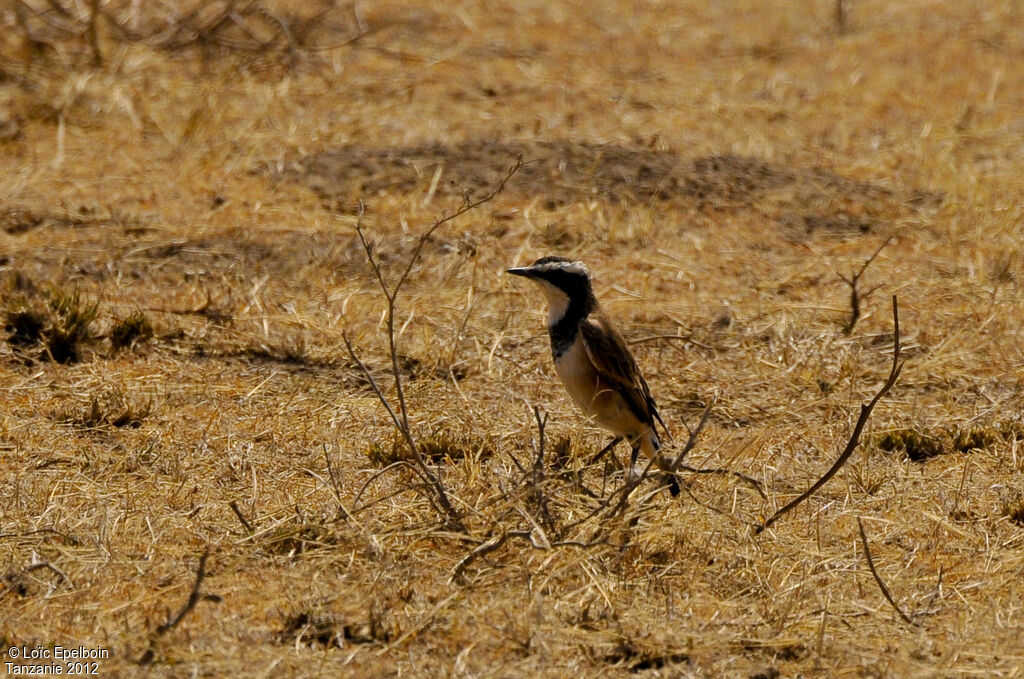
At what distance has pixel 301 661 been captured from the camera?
5.07 meters

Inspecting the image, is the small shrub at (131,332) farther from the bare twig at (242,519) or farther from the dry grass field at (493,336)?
the bare twig at (242,519)

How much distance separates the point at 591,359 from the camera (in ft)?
22.8

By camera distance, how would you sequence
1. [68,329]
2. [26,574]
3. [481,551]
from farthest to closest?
[68,329], [481,551], [26,574]

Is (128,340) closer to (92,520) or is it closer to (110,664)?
(92,520)

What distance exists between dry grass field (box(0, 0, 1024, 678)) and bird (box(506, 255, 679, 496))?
28 centimetres

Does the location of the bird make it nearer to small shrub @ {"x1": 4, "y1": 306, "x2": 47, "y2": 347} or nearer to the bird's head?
the bird's head

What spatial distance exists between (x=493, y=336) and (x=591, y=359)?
5.56ft

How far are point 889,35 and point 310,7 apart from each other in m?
5.91

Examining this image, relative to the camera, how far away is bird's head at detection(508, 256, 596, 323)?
7.06 meters

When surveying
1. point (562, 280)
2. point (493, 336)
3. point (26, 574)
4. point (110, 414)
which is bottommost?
point (493, 336)

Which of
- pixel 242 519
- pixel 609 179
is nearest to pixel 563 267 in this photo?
pixel 242 519

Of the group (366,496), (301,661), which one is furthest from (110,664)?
(366,496)

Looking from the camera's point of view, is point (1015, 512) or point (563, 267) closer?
point (1015, 512)

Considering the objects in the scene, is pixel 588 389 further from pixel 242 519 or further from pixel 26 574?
pixel 26 574
